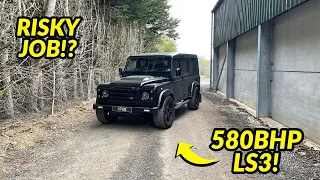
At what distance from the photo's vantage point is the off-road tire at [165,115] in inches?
269

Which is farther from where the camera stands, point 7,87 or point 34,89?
point 34,89

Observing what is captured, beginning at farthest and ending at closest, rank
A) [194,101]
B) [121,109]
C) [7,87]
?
[194,101], [121,109], [7,87]

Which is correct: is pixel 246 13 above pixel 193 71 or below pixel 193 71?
above

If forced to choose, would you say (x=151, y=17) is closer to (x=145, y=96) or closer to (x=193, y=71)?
(x=193, y=71)

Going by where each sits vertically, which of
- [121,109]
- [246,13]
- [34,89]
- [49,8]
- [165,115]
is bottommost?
[165,115]

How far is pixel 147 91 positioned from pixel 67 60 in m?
4.45

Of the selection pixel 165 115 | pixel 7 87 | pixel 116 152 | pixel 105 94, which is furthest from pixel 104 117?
pixel 7 87

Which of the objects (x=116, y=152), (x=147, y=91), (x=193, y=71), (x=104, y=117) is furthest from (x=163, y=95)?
(x=193, y=71)

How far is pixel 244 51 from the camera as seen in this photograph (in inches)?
472

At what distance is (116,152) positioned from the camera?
5266mm

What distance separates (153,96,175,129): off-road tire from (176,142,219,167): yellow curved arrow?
1279 millimetres

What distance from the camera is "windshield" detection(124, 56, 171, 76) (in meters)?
8.04

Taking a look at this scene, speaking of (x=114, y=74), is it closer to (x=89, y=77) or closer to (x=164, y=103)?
(x=89, y=77)

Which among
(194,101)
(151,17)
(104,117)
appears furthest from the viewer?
(151,17)
